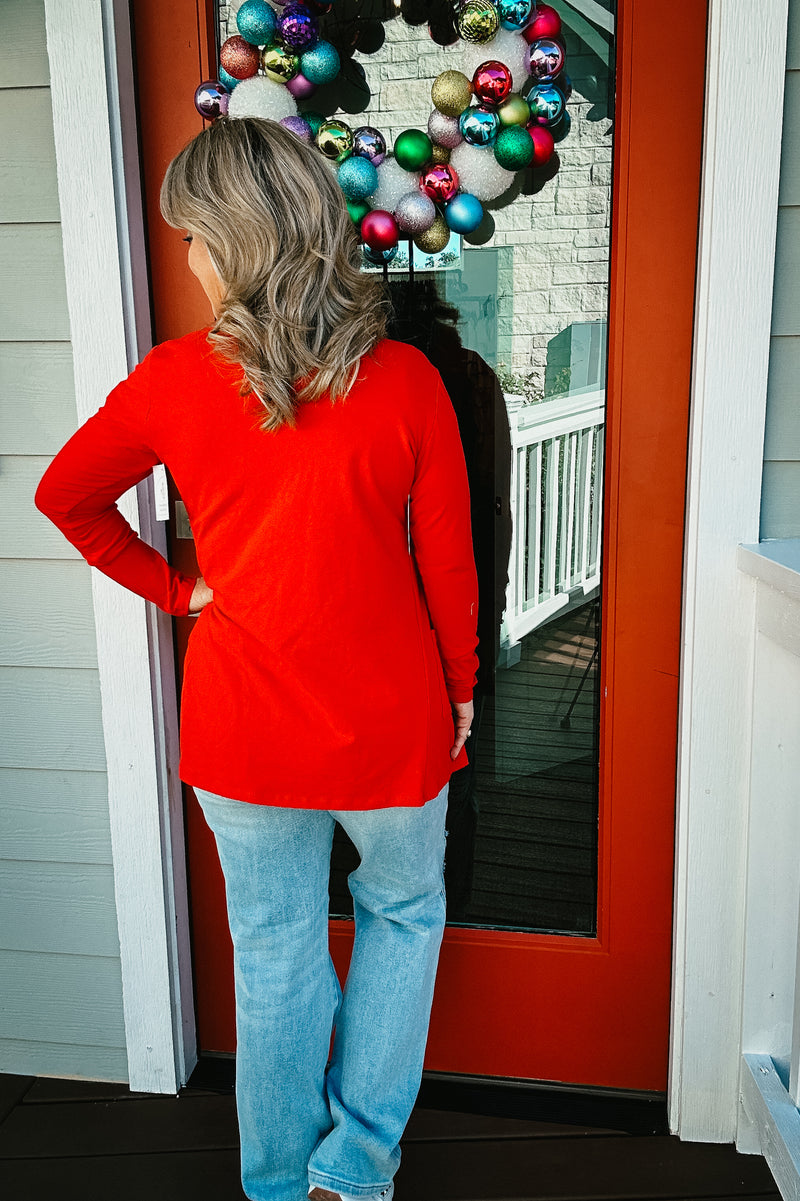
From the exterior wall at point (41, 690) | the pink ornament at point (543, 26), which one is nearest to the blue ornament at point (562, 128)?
the pink ornament at point (543, 26)

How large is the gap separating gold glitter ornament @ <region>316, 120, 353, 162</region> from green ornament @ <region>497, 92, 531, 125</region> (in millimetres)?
233

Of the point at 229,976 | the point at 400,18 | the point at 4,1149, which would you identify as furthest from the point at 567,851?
the point at 400,18

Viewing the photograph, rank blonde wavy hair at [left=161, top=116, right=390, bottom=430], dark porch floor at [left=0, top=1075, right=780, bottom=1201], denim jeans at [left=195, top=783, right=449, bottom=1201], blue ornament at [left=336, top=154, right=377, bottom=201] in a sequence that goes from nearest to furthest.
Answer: blonde wavy hair at [left=161, top=116, right=390, bottom=430] < denim jeans at [left=195, top=783, right=449, bottom=1201] < blue ornament at [left=336, top=154, right=377, bottom=201] < dark porch floor at [left=0, top=1075, right=780, bottom=1201]

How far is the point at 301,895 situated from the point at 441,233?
1044 mm

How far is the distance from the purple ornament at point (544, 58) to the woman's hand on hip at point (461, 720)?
37.1 inches

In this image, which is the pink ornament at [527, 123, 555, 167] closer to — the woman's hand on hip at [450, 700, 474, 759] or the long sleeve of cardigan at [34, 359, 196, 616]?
the long sleeve of cardigan at [34, 359, 196, 616]

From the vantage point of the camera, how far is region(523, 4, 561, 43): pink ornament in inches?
53.5

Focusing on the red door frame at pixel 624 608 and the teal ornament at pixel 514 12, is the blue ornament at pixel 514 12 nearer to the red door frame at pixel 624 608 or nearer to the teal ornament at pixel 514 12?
the teal ornament at pixel 514 12

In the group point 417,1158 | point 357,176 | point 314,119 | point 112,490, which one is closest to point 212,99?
point 314,119

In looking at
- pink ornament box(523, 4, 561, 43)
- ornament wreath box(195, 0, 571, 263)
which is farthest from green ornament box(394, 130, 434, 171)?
pink ornament box(523, 4, 561, 43)

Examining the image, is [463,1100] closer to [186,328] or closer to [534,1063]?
[534,1063]

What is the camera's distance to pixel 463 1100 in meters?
1.72

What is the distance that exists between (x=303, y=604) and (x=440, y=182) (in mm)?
718

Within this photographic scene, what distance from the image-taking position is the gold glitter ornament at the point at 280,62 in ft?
4.63
